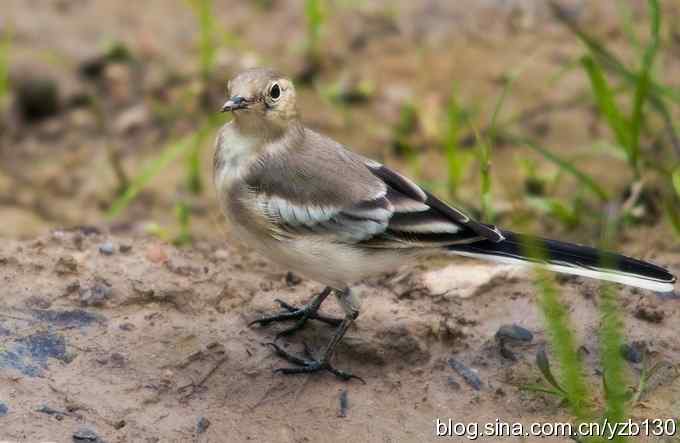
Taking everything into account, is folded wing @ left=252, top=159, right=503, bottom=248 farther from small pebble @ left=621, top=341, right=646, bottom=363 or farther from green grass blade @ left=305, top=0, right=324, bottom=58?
green grass blade @ left=305, top=0, right=324, bottom=58

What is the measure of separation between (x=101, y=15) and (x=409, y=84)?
2946 millimetres

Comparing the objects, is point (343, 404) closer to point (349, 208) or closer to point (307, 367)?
point (307, 367)

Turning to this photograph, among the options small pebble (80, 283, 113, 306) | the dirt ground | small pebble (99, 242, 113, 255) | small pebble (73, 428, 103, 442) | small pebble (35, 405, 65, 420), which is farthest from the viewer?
small pebble (99, 242, 113, 255)

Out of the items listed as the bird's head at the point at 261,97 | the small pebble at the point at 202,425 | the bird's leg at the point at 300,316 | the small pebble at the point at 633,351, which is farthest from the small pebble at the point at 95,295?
the small pebble at the point at 633,351

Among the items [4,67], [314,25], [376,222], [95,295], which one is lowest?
[95,295]

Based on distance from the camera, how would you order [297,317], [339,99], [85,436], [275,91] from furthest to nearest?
1. [339,99]
2. [297,317]
3. [275,91]
4. [85,436]

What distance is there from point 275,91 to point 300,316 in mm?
1161

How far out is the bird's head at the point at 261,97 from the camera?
5039mm

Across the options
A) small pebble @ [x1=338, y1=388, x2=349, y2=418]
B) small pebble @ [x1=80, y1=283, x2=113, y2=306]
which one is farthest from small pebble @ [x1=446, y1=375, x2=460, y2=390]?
small pebble @ [x1=80, y1=283, x2=113, y2=306]

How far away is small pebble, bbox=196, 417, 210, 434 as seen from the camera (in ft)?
14.6

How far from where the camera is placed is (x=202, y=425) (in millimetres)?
4492

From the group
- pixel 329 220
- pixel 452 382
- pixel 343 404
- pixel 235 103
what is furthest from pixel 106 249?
pixel 452 382

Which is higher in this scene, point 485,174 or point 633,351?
point 485,174

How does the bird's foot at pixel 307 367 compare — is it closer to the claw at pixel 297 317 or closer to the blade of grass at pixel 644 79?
the claw at pixel 297 317
